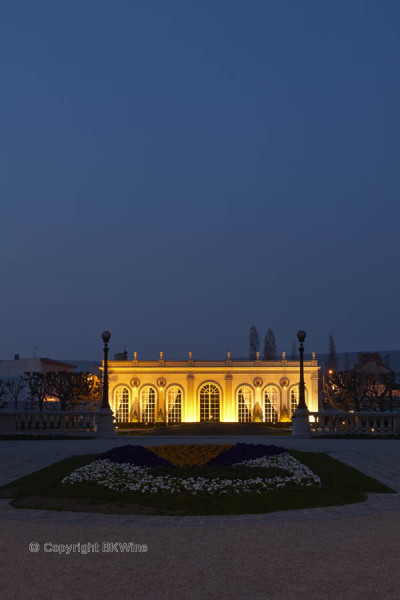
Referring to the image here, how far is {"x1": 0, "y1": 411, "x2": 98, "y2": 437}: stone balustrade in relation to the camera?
2497 centimetres

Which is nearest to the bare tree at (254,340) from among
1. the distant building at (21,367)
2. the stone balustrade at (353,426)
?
the distant building at (21,367)

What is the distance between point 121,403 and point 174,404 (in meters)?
5.22

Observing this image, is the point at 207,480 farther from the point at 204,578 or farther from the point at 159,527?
the point at 204,578

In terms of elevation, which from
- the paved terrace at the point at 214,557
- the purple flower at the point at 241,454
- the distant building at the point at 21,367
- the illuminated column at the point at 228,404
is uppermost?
the distant building at the point at 21,367

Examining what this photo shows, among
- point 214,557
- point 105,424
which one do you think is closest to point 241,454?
point 214,557

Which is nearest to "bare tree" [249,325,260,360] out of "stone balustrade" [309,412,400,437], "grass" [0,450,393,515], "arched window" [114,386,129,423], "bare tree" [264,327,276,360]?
"bare tree" [264,327,276,360]

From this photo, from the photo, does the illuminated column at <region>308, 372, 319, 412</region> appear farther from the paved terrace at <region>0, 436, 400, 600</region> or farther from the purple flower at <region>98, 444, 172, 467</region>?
the paved terrace at <region>0, 436, 400, 600</region>

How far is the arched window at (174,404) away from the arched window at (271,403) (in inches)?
331

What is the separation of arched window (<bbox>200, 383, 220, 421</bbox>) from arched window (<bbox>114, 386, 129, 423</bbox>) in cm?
735

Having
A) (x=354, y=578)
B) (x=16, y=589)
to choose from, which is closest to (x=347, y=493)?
(x=354, y=578)

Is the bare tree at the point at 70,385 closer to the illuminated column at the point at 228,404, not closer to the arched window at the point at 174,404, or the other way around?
the arched window at the point at 174,404

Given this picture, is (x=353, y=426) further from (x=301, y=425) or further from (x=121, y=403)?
(x=121, y=403)

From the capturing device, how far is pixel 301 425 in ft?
83.6

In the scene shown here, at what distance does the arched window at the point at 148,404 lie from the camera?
57312 millimetres
